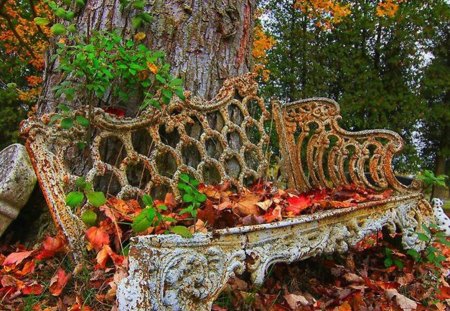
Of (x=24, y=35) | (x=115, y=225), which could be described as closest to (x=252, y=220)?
(x=115, y=225)

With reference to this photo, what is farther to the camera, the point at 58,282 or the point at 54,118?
the point at 54,118

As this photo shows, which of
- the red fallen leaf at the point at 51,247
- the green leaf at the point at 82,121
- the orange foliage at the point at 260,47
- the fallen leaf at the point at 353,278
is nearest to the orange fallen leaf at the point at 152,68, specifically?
the green leaf at the point at 82,121

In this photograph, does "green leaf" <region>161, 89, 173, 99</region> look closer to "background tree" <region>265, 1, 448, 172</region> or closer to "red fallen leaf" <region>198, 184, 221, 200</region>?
"red fallen leaf" <region>198, 184, 221, 200</region>

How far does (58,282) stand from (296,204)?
1161 millimetres

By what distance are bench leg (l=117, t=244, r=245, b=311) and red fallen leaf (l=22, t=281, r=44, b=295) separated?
896mm

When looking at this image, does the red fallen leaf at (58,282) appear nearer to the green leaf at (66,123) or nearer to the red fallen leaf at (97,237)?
the red fallen leaf at (97,237)

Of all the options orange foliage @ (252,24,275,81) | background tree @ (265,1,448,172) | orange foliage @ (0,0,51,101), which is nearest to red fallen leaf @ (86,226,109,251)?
orange foliage @ (0,0,51,101)

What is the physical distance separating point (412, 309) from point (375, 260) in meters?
0.82

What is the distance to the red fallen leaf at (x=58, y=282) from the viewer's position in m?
2.07

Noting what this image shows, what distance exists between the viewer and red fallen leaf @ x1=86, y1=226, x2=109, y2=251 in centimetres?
204

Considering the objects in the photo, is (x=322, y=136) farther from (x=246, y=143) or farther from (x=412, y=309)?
(x=412, y=309)

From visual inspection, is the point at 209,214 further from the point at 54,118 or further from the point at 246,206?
the point at 54,118

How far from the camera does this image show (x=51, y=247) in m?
2.25

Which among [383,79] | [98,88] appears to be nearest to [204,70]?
[98,88]
